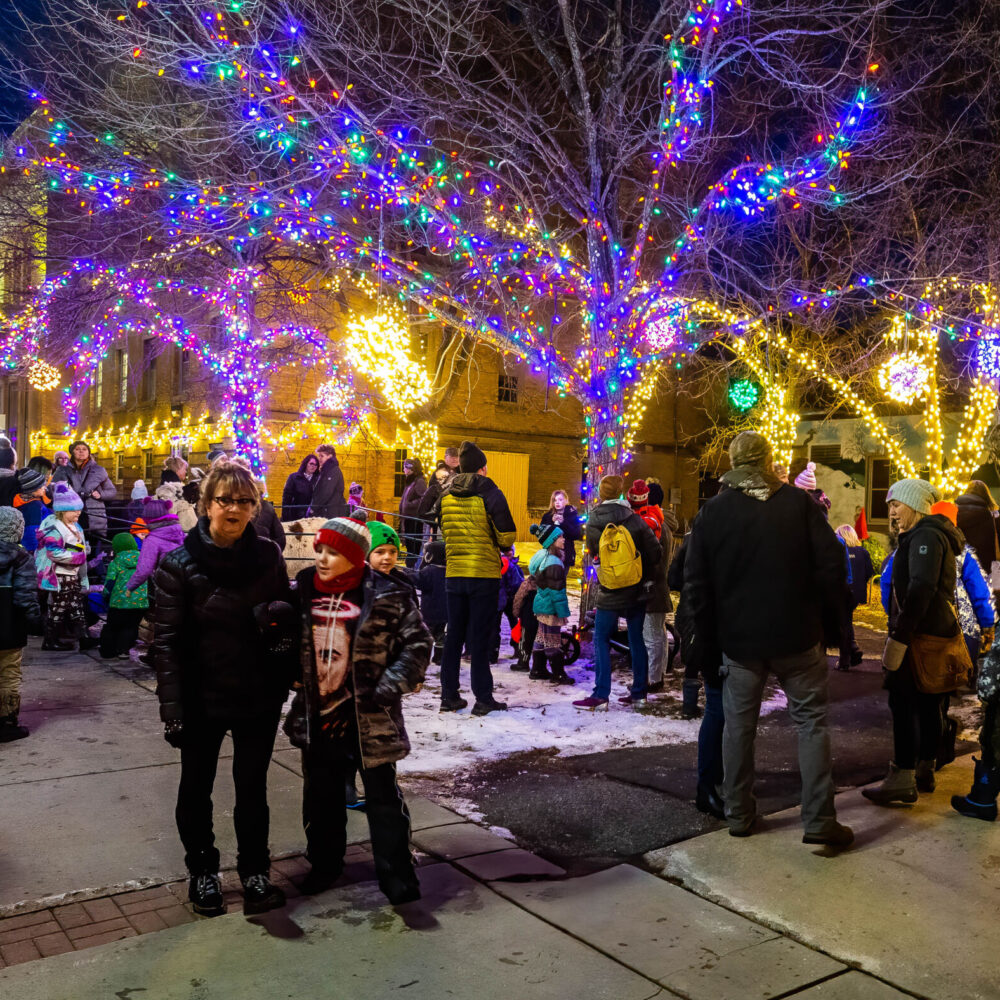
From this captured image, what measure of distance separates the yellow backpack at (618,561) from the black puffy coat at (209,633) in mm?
4276

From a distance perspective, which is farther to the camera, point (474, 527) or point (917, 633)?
point (474, 527)

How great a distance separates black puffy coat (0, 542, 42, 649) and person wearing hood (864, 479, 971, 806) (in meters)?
5.29

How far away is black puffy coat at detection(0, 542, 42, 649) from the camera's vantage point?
6004 millimetres

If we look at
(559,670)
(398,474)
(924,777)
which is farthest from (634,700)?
(398,474)

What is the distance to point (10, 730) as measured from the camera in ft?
20.6

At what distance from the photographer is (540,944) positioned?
11.8 feet

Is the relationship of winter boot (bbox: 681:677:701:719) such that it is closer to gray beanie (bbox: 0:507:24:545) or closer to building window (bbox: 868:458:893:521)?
gray beanie (bbox: 0:507:24:545)

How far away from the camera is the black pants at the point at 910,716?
529 cm

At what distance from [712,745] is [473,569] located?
2694mm

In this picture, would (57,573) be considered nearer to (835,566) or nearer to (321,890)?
(321,890)

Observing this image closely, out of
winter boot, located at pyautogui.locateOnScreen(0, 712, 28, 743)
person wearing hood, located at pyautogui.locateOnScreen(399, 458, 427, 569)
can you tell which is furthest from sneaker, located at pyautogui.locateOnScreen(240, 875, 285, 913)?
person wearing hood, located at pyautogui.locateOnScreen(399, 458, 427, 569)

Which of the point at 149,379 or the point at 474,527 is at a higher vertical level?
the point at 149,379

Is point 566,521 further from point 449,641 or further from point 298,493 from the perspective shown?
point 298,493

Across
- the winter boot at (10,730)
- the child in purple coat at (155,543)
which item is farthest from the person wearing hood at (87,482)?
the winter boot at (10,730)
